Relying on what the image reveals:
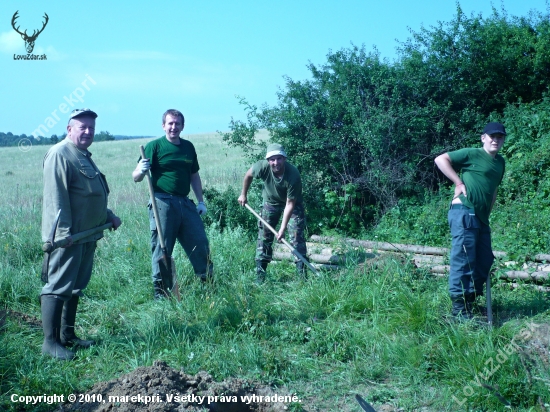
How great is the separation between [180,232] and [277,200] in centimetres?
138

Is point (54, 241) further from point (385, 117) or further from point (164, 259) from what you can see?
point (385, 117)

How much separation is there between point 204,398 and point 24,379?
53.8 inches

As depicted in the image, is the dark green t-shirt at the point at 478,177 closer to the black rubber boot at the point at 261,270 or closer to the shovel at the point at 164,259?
the black rubber boot at the point at 261,270

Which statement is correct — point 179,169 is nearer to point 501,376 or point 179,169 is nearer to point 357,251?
point 357,251

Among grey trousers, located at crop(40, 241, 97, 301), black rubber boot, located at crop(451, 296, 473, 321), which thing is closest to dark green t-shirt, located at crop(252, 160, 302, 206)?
black rubber boot, located at crop(451, 296, 473, 321)

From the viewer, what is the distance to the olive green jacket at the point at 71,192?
4.35m

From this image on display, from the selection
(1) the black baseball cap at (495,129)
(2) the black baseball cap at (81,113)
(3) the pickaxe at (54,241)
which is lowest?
(3) the pickaxe at (54,241)

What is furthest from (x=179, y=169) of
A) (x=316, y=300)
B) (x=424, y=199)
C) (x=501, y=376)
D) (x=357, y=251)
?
(x=424, y=199)

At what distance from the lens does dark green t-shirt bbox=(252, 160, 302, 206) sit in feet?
20.4

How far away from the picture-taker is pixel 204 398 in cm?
362

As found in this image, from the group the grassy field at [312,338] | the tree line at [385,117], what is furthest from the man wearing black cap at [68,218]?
the tree line at [385,117]

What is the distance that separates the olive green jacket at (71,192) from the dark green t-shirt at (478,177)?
3.31 metres

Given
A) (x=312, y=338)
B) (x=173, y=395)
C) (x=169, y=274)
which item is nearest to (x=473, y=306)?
(x=312, y=338)

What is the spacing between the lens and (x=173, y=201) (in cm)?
561
